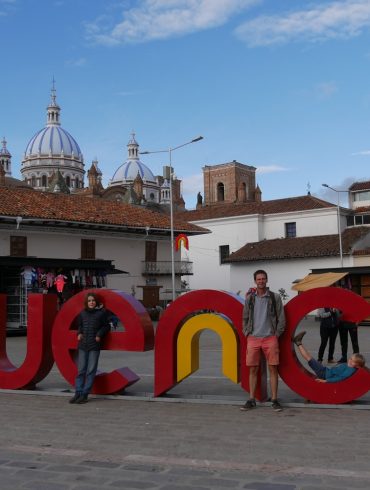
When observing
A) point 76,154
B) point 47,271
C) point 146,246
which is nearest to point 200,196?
point 76,154

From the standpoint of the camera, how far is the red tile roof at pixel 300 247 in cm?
4238

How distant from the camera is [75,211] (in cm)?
3381

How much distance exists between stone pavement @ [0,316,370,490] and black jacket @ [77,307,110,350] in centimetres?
91

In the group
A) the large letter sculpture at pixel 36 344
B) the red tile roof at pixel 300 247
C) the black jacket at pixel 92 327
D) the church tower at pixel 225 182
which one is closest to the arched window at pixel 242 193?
the church tower at pixel 225 182

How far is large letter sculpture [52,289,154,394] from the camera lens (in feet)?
30.5

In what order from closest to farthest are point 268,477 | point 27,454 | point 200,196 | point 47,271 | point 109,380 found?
point 268,477
point 27,454
point 109,380
point 47,271
point 200,196

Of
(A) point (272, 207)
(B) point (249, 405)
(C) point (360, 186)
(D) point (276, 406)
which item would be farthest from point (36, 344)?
(C) point (360, 186)

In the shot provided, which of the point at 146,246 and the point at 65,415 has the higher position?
the point at 146,246

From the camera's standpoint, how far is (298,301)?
8.77 m

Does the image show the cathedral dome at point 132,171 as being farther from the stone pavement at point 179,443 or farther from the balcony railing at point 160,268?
the stone pavement at point 179,443

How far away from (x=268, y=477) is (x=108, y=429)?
8.46ft

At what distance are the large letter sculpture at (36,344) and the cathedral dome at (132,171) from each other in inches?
3657

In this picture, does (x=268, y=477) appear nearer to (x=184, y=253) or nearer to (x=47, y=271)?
(x=47, y=271)

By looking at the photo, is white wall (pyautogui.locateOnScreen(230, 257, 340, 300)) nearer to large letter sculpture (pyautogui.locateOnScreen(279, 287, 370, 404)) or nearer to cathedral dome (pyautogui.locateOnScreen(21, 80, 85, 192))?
large letter sculpture (pyautogui.locateOnScreen(279, 287, 370, 404))
